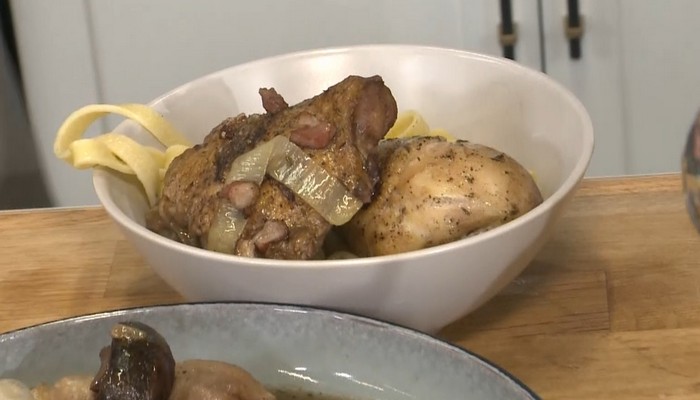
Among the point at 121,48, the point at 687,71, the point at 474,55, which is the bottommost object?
the point at 687,71

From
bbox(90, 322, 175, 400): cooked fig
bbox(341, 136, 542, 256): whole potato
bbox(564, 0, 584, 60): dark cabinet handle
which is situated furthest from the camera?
bbox(564, 0, 584, 60): dark cabinet handle

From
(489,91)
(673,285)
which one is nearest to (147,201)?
(489,91)

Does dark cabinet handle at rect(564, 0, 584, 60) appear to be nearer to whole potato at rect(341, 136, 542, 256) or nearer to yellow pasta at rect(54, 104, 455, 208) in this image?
yellow pasta at rect(54, 104, 455, 208)

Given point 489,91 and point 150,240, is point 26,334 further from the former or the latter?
point 489,91

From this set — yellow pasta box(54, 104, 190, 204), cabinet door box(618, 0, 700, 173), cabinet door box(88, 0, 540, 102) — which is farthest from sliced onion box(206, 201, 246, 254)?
cabinet door box(618, 0, 700, 173)

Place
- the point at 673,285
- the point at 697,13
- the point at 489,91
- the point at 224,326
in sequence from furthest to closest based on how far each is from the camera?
the point at 697,13
the point at 489,91
the point at 673,285
the point at 224,326
